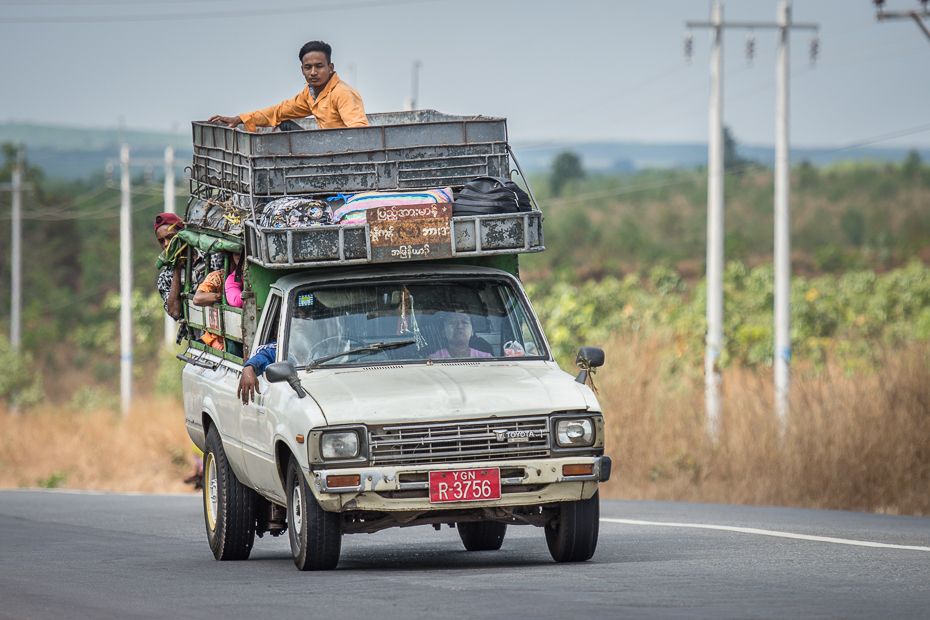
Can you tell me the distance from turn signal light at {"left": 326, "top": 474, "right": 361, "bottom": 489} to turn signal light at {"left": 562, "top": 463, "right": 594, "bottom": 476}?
4.01ft

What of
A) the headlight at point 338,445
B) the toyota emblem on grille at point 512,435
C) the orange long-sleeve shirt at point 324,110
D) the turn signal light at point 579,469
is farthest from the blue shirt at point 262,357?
the orange long-sleeve shirt at point 324,110

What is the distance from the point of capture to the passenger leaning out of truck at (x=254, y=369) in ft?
29.5

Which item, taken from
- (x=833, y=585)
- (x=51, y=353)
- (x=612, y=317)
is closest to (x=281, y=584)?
(x=833, y=585)

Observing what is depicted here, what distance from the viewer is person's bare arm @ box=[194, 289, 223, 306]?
10484mm

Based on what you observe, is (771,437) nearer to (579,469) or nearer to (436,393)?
(579,469)

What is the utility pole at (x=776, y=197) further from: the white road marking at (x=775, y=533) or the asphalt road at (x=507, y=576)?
the asphalt road at (x=507, y=576)

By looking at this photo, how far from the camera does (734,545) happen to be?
9.86m

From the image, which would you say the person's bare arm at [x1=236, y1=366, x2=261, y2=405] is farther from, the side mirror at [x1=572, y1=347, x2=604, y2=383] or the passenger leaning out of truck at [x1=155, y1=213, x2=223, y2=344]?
the passenger leaning out of truck at [x1=155, y1=213, x2=223, y2=344]

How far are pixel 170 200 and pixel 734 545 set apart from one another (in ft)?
107

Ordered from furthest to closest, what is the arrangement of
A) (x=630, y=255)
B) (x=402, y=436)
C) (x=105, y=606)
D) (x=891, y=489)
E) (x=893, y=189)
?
(x=893, y=189), (x=630, y=255), (x=891, y=489), (x=402, y=436), (x=105, y=606)

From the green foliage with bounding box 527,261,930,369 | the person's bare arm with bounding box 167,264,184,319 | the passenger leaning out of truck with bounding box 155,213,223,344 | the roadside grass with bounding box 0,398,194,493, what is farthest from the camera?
the green foliage with bounding box 527,261,930,369

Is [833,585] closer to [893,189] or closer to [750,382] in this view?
[750,382]

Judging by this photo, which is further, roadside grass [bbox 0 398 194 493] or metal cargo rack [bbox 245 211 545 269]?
roadside grass [bbox 0 398 194 493]

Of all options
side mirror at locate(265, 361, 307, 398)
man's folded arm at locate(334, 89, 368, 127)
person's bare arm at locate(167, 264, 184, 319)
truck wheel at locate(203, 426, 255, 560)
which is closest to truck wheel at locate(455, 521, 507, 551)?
truck wheel at locate(203, 426, 255, 560)
